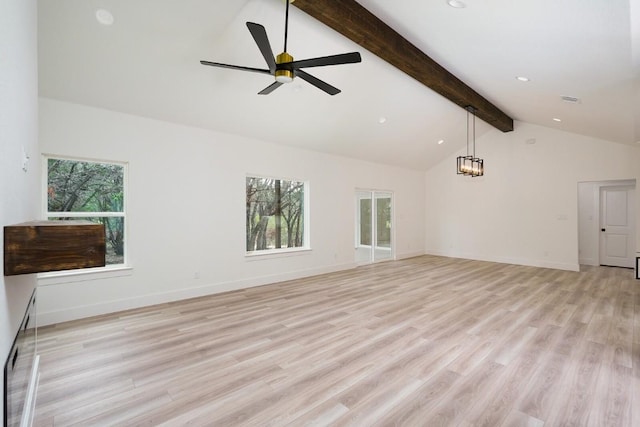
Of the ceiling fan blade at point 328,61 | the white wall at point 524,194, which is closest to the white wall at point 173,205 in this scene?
the ceiling fan blade at point 328,61

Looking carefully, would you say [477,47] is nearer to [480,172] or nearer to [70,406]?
[480,172]

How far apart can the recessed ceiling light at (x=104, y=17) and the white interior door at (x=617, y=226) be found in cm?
1079

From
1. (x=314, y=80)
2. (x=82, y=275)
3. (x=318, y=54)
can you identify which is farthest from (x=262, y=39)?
(x=82, y=275)

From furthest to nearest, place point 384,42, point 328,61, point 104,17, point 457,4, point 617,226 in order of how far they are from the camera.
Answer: point 617,226 → point 384,42 → point 104,17 → point 457,4 → point 328,61

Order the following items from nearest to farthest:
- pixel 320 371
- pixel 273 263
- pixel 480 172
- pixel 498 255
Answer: pixel 320 371, pixel 273 263, pixel 480 172, pixel 498 255

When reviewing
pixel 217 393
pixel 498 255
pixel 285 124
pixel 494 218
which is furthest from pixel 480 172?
pixel 217 393

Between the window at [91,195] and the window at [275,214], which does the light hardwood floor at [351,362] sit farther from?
the window at [275,214]

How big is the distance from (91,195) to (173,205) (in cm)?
103

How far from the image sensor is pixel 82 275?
4016mm

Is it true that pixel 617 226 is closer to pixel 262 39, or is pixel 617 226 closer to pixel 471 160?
pixel 471 160

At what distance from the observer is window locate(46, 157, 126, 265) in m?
3.94

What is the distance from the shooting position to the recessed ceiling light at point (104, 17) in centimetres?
294

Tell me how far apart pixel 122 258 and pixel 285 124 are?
3.32 meters

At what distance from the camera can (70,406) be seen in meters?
2.26
